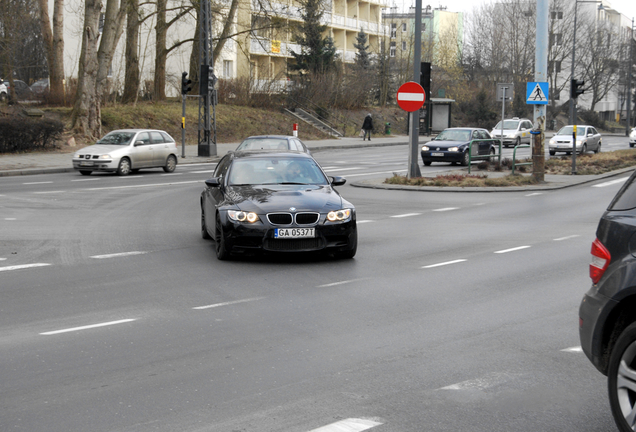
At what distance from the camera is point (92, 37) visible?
33.4 metres

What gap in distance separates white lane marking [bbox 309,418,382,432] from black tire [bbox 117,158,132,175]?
2226 centimetres

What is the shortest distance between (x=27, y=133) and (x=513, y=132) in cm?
2854

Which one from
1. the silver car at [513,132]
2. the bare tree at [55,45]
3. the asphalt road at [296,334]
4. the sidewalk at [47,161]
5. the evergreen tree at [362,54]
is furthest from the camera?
the evergreen tree at [362,54]

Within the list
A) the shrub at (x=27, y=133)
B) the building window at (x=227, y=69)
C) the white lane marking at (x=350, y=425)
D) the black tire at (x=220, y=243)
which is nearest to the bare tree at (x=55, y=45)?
the shrub at (x=27, y=133)

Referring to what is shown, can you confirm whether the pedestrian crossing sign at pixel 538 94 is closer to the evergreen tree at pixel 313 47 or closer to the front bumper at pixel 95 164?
the front bumper at pixel 95 164

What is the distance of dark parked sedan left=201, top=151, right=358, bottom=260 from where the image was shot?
9.91 m

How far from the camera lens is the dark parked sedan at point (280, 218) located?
991cm

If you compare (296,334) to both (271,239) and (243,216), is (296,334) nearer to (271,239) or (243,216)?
(271,239)

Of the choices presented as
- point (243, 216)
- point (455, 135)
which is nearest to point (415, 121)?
point (455, 135)

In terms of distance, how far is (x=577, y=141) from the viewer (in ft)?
131

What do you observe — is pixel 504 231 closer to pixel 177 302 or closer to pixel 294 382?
pixel 177 302

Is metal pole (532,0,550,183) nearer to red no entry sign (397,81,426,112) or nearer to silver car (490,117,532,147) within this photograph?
red no entry sign (397,81,426,112)

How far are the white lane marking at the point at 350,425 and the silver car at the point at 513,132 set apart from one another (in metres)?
43.2

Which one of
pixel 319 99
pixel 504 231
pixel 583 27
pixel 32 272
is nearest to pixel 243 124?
pixel 319 99
